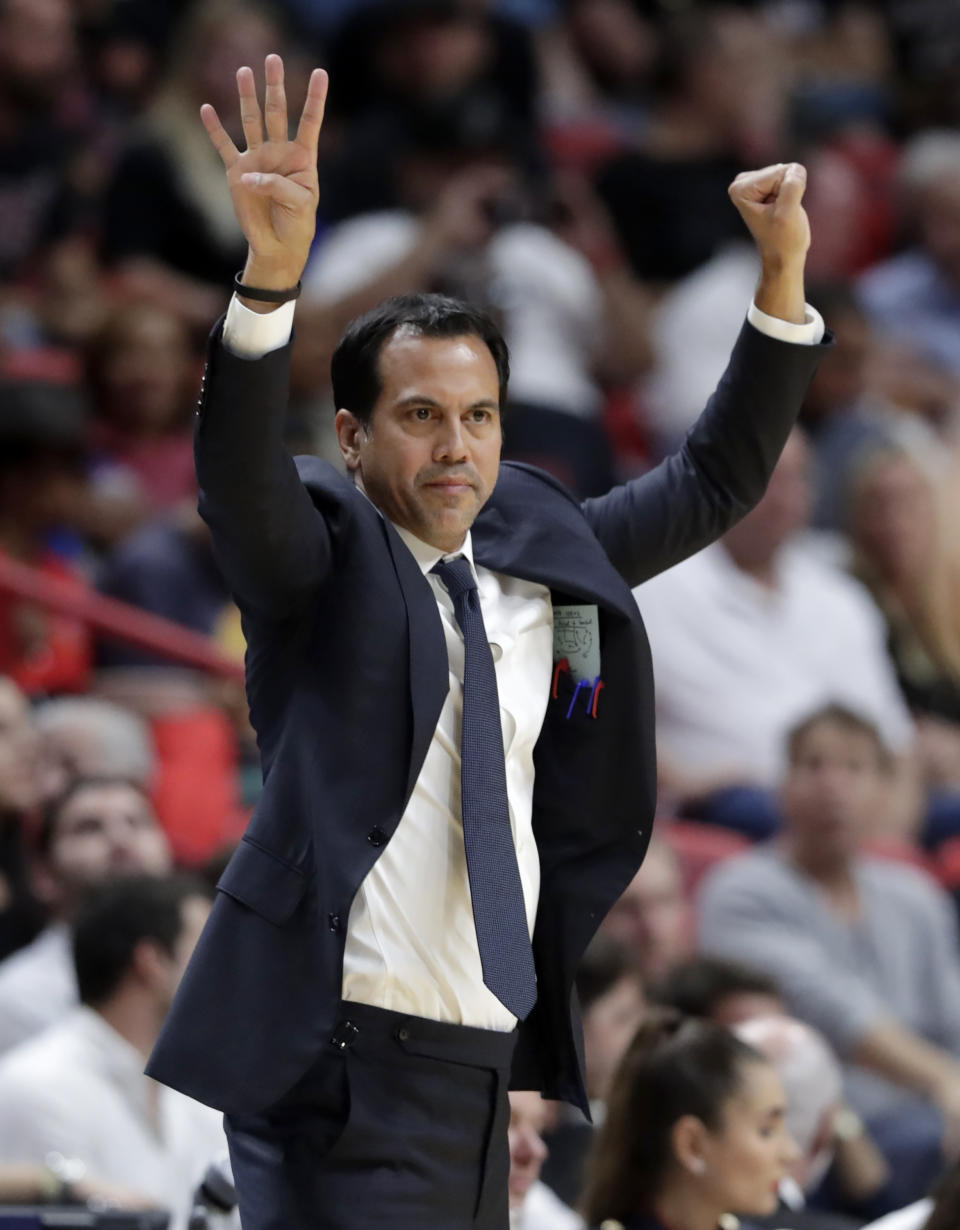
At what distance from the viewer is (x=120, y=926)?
3.99m

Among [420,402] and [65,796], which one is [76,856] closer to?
[65,796]

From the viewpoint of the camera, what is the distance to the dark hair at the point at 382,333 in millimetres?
2338

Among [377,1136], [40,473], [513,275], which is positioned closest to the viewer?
[377,1136]

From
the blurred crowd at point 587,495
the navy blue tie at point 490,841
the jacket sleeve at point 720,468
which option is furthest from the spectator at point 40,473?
the navy blue tie at point 490,841

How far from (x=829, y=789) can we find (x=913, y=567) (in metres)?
1.62

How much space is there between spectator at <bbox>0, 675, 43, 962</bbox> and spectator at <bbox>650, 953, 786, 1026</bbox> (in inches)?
54.9

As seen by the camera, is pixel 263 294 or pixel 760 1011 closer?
pixel 263 294

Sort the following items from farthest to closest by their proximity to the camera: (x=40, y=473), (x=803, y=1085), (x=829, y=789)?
(x=40, y=473) → (x=829, y=789) → (x=803, y=1085)

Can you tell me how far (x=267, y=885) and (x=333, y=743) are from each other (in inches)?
6.6

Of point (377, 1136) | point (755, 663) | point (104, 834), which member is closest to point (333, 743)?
point (377, 1136)

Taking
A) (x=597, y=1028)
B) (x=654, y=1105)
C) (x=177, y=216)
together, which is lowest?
(x=597, y=1028)

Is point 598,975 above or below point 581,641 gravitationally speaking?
below

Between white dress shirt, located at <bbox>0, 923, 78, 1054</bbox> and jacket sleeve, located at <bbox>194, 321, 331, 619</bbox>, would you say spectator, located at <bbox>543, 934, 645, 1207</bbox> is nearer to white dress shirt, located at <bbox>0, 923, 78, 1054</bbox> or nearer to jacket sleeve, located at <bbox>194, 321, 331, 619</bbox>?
white dress shirt, located at <bbox>0, 923, 78, 1054</bbox>

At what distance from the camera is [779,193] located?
2.50 metres
